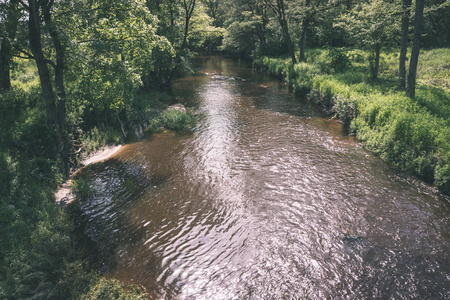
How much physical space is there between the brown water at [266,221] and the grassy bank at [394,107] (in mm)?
775

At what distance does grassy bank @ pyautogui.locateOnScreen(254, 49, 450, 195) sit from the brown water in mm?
775

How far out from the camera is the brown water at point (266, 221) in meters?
6.47

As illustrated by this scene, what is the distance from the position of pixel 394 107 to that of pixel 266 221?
385 inches

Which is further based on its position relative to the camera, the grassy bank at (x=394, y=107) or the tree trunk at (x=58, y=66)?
the grassy bank at (x=394, y=107)

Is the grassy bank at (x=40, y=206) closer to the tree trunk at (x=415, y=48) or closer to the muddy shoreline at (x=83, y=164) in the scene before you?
the muddy shoreline at (x=83, y=164)

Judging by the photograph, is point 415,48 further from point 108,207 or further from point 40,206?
point 40,206

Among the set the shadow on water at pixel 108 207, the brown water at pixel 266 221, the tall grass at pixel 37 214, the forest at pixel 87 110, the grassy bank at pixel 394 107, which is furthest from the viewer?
the grassy bank at pixel 394 107

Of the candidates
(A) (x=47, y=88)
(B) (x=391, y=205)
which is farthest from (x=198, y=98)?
(B) (x=391, y=205)

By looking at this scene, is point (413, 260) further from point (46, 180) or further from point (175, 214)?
point (46, 180)

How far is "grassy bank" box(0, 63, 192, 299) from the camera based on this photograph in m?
5.68

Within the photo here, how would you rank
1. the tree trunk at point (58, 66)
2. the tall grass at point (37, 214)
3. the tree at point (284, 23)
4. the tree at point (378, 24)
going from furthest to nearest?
the tree at point (284, 23) → the tree at point (378, 24) → the tree trunk at point (58, 66) → the tall grass at point (37, 214)

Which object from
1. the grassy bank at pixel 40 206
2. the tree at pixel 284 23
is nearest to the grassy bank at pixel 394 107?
the tree at pixel 284 23

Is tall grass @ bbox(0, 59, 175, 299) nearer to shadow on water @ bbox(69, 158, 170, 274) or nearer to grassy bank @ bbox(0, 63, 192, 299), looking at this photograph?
grassy bank @ bbox(0, 63, 192, 299)

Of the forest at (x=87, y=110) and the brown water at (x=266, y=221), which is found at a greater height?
the forest at (x=87, y=110)
